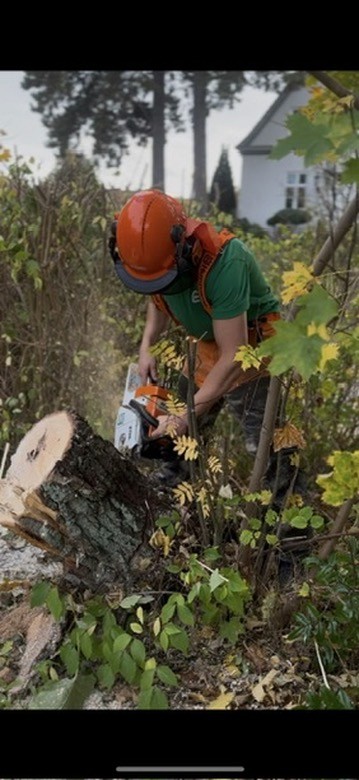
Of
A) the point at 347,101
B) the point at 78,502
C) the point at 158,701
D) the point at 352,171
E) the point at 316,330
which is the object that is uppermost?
the point at 347,101

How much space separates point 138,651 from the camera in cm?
220

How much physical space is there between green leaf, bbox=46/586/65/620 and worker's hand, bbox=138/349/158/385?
982 mm

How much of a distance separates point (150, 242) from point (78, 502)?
80cm

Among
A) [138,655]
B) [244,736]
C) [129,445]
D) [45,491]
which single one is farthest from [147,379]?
[244,736]

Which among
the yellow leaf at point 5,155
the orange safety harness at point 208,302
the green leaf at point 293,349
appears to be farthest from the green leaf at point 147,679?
the yellow leaf at point 5,155

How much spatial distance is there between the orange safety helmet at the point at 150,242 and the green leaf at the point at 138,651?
103 cm

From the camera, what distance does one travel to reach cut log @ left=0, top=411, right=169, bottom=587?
88.2 inches

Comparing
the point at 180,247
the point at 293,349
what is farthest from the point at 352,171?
the point at 180,247

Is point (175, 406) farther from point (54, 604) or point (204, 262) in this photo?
point (54, 604)

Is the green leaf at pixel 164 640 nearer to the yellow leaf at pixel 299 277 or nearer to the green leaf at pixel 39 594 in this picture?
the green leaf at pixel 39 594

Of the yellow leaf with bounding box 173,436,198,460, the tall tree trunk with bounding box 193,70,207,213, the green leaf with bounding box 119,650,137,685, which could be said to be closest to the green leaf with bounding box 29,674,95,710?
the green leaf with bounding box 119,650,137,685
